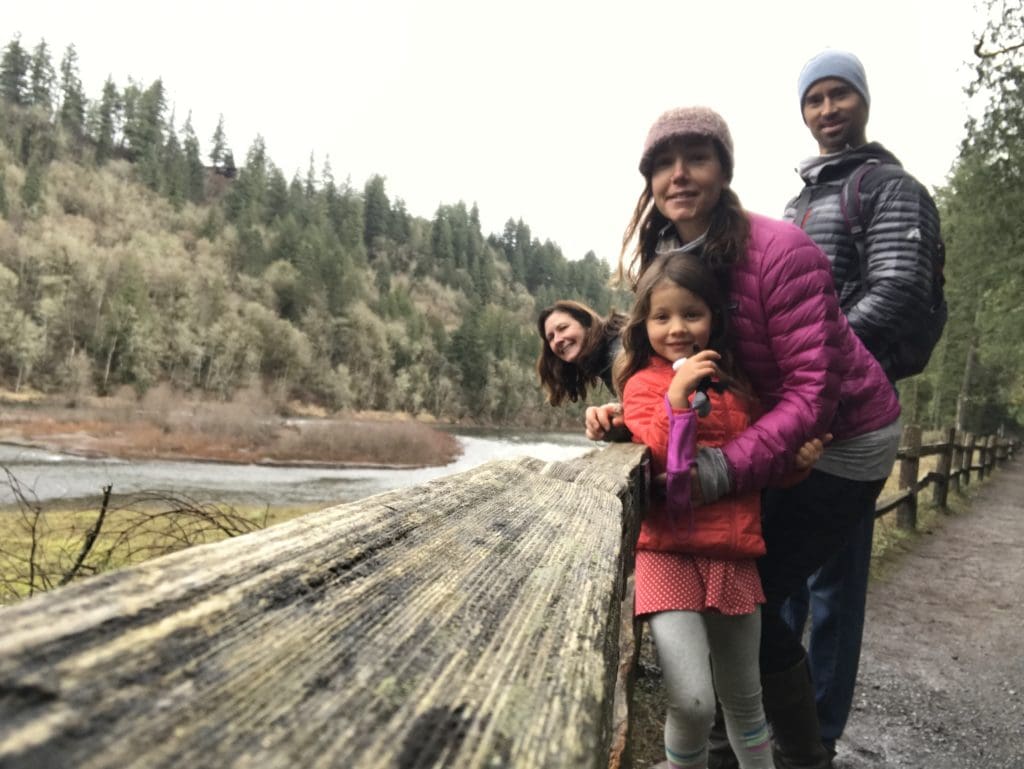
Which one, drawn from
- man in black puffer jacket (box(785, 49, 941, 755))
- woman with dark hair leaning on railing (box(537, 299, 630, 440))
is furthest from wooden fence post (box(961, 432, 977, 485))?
woman with dark hair leaning on railing (box(537, 299, 630, 440))

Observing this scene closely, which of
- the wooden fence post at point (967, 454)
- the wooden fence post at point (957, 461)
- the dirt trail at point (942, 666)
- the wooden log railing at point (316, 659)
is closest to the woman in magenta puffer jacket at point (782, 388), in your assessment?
the wooden log railing at point (316, 659)

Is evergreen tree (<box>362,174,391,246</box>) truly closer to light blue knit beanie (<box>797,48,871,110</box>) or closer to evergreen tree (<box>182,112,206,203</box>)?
evergreen tree (<box>182,112,206,203</box>)

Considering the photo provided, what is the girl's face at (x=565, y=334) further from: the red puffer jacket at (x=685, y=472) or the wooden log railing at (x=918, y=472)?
the wooden log railing at (x=918, y=472)

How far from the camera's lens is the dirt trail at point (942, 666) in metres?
2.63

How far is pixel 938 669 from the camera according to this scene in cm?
341

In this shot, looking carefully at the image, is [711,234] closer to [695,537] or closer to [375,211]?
[695,537]

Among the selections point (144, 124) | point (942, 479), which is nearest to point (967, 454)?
point (942, 479)

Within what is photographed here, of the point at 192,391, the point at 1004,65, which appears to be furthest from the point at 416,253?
the point at 1004,65

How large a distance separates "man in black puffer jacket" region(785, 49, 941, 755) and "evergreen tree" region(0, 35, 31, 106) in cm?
10411

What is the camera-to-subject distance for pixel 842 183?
79.4 inches

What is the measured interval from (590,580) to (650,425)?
980 mm

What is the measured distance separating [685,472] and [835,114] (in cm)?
129

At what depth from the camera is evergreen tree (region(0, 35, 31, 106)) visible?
3191 inches

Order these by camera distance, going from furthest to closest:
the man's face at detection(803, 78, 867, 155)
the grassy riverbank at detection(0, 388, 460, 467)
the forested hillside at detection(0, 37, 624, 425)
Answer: the forested hillside at detection(0, 37, 624, 425) → the grassy riverbank at detection(0, 388, 460, 467) → the man's face at detection(803, 78, 867, 155)
